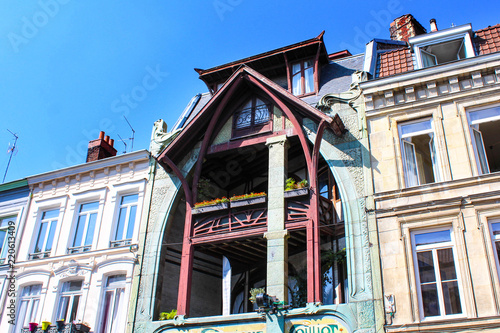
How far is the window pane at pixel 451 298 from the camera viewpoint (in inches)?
516

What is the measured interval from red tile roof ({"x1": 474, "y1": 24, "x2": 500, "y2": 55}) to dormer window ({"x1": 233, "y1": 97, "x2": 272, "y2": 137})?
7.27 meters

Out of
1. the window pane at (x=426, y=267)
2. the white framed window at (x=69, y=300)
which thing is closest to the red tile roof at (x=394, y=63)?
the window pane at (x=426, y=267)

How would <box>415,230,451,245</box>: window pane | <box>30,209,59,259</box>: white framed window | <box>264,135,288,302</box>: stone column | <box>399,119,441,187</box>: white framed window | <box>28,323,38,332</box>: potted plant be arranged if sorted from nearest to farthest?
<box>415,230,451,245</box>: window pane < <box>264,135,288,302</box>: stone column < <box>399,119,441,187</box>: white framed window < <box>28,323,38,332</box>: potted plant < <box>30,209,59,259</box>: white framed window

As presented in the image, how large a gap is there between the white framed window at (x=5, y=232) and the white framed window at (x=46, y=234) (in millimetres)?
1442

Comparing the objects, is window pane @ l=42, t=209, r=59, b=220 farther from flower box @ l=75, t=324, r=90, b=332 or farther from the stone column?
the stone column

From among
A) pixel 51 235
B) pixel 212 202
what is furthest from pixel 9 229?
pixel 212 202

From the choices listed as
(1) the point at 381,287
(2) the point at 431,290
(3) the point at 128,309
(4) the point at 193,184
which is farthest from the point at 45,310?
(2) the point at 431,290

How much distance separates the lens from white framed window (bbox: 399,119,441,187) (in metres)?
15.5

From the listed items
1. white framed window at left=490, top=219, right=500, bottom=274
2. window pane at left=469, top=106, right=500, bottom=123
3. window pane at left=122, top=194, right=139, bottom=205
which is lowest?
white framed window at left=490, top=219, right=500, bottom=274

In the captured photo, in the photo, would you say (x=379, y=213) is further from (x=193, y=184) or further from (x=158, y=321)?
(x=158, y=321)

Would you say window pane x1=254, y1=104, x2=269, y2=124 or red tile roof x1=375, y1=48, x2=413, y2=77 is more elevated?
red tile roof x1=375, y1=48, x2=413, y2=77

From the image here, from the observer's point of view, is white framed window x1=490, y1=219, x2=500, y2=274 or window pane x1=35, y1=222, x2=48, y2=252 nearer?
white framed window x1=490, y1=219, x2=500, y2=274

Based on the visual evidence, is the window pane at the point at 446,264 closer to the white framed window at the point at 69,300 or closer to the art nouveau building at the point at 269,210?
the art nouveau building at the point at 269,210

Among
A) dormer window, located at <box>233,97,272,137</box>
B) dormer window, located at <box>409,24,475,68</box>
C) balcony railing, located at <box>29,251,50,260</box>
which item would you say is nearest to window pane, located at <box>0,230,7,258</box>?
balcony railing, located at <box>29,251,50,260</box>
